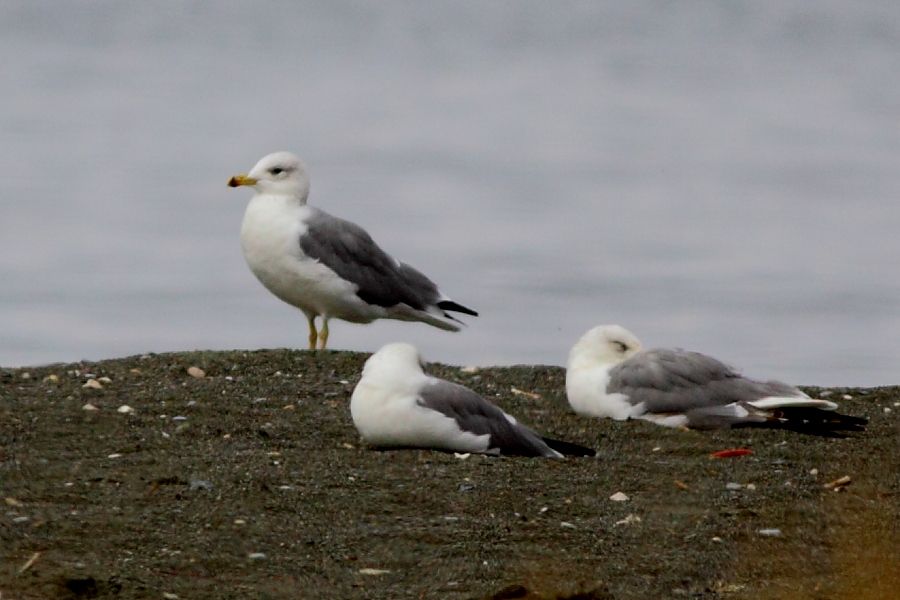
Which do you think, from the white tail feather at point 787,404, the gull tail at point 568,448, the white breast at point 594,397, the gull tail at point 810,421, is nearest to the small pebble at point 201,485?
the gull tail at point 568,448

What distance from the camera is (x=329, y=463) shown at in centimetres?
800

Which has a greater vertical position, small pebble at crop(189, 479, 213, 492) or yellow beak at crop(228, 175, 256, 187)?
yellow beak at crop(228, 175, 256, 187)

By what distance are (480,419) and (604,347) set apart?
4.95ft

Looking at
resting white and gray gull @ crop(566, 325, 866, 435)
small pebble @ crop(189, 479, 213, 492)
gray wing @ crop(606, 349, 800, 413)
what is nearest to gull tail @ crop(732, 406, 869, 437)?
resting white and gray gull @ crop(566, 325, 866, 435)

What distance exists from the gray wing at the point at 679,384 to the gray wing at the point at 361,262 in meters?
2.74

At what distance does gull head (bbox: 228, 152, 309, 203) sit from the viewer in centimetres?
1211

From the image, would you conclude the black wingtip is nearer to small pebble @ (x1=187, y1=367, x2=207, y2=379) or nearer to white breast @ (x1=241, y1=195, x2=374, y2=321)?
white breast @ (x1=241, y1=195, x2=374, y2=321)

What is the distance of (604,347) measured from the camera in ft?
32.0

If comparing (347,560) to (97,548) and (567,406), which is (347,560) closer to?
(97,548)

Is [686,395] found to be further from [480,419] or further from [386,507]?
[386,507]

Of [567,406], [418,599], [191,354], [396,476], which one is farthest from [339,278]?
[418,599]

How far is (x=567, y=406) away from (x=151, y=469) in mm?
2911

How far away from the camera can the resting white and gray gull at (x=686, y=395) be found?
9.30m

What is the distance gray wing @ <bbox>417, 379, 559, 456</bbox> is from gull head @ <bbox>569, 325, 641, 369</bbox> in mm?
1265
